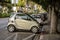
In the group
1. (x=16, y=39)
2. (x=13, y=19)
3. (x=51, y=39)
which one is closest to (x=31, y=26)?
(x=13, y=19)

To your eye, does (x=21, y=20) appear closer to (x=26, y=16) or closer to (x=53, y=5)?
(x=26, y=16)

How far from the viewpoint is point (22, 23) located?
18281mm

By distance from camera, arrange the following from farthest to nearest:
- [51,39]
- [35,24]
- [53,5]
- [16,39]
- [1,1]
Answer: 1. [1,1]
2. [35,24]
3. [53,5]
4. [16,39]
5. [51,39]

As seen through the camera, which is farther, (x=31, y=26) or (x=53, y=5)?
(x=31, y=26)

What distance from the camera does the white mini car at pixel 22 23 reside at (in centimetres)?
1800

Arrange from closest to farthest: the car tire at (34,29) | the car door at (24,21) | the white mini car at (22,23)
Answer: the car tire at (34,29)
the white mini car at (22,23)
the car door at (24,21)

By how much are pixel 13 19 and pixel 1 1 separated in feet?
155

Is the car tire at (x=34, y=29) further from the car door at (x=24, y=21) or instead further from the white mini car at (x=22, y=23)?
the car door at (x=24, y=21)

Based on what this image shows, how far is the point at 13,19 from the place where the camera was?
59.4 feet

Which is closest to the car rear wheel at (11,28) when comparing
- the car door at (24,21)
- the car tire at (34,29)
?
the car door at (24,21)

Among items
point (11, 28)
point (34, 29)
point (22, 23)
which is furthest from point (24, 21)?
point (11, 28)

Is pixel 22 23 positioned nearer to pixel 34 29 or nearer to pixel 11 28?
pixel 11 28

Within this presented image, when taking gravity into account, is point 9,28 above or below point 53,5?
below

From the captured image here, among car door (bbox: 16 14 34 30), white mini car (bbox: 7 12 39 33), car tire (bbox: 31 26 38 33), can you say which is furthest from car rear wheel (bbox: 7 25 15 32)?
car tire (bbox: 31 26 38 33)
